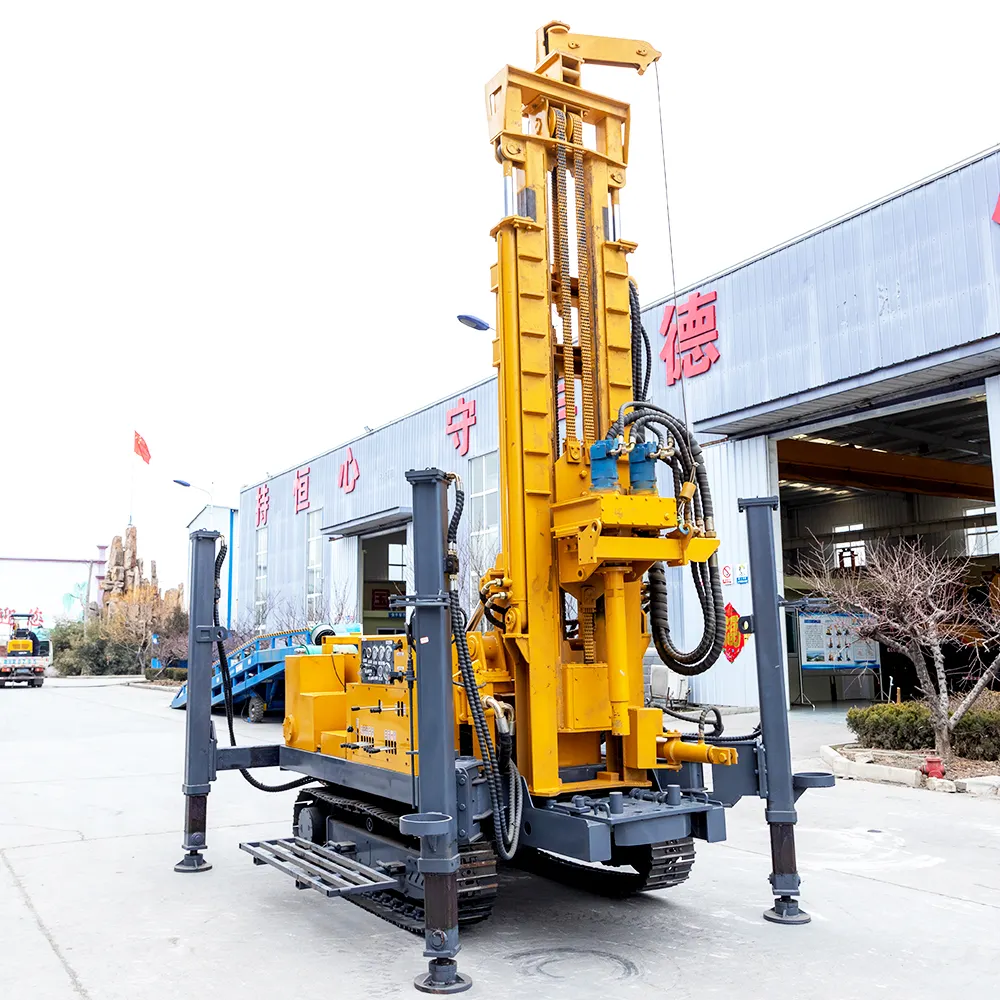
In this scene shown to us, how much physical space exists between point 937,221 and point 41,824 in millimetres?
13485

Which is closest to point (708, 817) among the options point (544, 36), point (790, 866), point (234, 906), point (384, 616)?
point (790, 866)

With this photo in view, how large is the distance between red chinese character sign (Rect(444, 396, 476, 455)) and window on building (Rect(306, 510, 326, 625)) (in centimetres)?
913

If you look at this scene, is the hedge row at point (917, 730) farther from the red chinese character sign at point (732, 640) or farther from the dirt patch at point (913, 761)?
the red chinese character sign at point (732, 640)

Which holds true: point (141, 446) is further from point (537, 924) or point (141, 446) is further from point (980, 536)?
point (537, 924)

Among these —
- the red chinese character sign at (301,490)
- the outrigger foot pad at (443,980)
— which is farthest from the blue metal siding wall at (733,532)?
the red chinese character sign at (301,490)

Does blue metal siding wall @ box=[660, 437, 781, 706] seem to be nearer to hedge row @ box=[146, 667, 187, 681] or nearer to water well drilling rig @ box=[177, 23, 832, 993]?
water well drilling rig @ box=[177, 23, 832, 993]

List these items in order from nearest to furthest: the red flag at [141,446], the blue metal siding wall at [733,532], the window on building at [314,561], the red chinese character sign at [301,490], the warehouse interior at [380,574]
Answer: the blue metal siding wall at [733,532] < the window on building at [314,561] < the red chinese character sign at [301,490] < the warehouse interior at [380,574] < the red flag at [141,446]

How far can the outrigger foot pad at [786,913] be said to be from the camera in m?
5.62

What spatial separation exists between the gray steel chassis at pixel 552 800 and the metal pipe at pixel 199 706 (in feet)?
4.26

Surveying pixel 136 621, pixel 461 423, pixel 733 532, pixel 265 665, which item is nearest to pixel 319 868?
pixel 733 532

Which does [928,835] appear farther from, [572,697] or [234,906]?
[234,906]

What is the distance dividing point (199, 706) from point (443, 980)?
349 cm

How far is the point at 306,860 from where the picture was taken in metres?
6.18

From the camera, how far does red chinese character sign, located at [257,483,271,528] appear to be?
3925 cm
